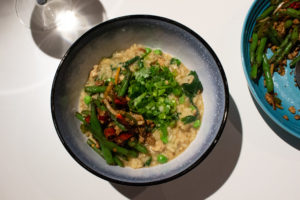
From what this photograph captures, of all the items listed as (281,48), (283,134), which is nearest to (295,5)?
Answer: (281,48)

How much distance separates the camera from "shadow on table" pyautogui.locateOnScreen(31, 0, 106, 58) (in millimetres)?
2467

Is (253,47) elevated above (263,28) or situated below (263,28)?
below

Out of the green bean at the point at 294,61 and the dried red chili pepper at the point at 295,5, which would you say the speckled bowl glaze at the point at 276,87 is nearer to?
the green bean at the point at 294,61

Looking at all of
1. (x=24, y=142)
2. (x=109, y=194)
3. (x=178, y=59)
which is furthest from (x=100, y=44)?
(x=109, y=194)

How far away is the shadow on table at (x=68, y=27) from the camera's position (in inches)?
97.1

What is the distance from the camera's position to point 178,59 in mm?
2375

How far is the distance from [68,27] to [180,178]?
1.62 metres

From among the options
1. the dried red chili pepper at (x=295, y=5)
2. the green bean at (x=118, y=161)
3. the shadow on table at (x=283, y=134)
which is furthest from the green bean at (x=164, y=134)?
the dried red chili pepper at (x=295, y=5)

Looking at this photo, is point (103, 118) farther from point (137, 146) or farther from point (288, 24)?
point (288, 24)

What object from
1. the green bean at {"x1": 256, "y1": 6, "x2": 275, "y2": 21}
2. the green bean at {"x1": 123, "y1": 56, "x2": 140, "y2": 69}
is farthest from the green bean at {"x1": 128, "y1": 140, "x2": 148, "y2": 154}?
the green bean at {"x1": 256, "y1": 6, "x2": 275, "y2": 21}

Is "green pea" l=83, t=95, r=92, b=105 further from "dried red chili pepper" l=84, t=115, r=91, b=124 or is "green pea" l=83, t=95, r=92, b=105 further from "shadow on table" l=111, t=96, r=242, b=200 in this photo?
"shadow on table" l=111, t=96, r=242, b=200

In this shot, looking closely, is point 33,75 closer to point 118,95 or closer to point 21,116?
point 21,116

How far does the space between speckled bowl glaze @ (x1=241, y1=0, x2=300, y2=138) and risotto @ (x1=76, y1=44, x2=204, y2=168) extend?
438mm

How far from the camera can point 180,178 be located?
89.5 inches
